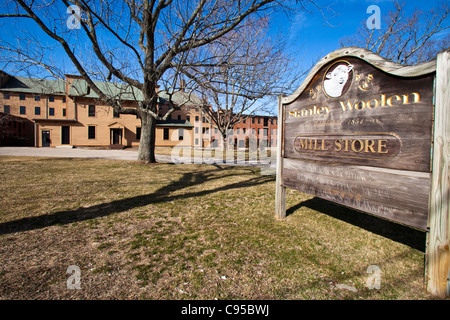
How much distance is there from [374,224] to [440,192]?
7.78 feet

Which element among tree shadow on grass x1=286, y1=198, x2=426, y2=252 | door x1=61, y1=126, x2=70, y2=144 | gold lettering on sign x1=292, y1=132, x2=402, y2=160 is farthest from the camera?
door x1=61, y1=126, x2=70, y2=144

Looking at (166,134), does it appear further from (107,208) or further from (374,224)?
(374,224)

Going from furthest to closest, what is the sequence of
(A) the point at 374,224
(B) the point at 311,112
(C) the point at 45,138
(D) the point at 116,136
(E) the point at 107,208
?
(D) the point at 116,136
(C) the point at 45,138
(E) the point at 107,208
(A) the point at 374,224
(B) the point at 311,112

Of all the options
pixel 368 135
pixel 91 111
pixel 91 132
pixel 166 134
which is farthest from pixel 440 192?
pixel 91 111

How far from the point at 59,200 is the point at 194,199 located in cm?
312

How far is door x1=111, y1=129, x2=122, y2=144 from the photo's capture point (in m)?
31.5

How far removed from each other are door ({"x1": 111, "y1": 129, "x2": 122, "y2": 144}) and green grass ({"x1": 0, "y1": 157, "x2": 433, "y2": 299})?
28.2 metres

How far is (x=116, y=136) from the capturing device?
31.9 meters

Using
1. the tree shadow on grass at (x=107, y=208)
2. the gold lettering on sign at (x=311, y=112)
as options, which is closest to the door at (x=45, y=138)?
the tree shadow on grass at (x=107, y=208)

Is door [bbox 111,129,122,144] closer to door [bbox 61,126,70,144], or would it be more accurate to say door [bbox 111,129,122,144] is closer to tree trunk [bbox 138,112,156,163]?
door [bbox 61,126,70,144]

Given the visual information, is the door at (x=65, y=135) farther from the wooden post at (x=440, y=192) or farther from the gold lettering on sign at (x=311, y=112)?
the wooden post at (x=440, y=192)

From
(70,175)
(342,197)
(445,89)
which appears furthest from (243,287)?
(70,175)

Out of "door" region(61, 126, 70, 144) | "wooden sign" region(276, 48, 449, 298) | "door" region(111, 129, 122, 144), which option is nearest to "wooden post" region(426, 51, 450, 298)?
"wooden sign" region(276, 48, 449, 298)
